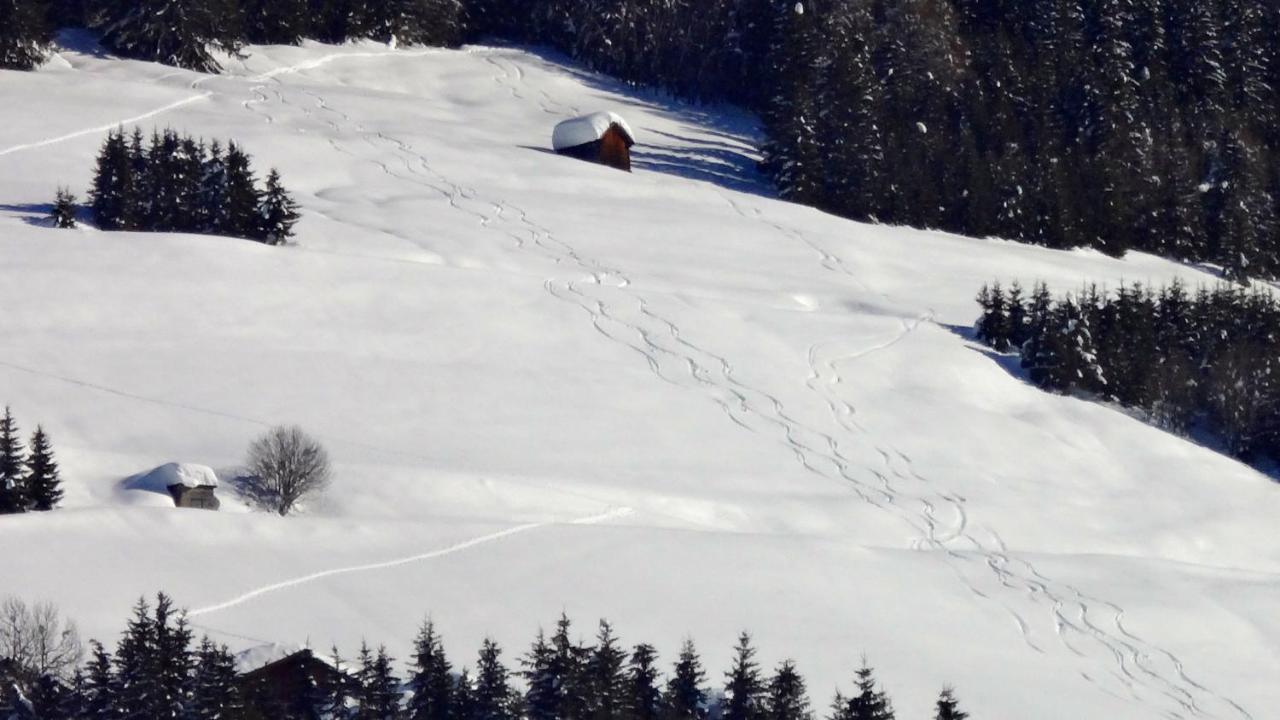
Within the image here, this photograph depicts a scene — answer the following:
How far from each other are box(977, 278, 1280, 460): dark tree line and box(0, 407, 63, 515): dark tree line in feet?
69.4

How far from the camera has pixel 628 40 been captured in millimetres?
Result: 68500

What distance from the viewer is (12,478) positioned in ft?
95.1

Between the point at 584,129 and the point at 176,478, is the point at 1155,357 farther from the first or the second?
the point at 176,478

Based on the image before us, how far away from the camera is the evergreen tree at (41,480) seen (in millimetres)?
29094

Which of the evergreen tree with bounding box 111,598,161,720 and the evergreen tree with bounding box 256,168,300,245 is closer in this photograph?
the evergreen tree with bounding box 111,598,161,720

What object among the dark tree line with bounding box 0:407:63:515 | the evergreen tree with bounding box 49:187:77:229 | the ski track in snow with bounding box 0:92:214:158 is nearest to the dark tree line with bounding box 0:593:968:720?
the dark tree line with bounding box 0:407:63:515

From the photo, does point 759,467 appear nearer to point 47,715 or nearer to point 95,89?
point 47,715

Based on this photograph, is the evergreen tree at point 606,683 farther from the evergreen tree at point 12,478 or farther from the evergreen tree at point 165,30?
the evergreen tree at point 165,30

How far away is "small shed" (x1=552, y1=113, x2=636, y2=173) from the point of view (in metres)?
55.5

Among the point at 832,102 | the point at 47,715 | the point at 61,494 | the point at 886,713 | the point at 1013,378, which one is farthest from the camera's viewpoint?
the point at 832,102

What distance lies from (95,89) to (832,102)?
1989 centimetres

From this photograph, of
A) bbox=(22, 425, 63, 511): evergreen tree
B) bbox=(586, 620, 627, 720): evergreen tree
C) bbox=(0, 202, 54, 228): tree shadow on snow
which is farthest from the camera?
bbox=(0, 202, 54, 228): tree shadow on snow

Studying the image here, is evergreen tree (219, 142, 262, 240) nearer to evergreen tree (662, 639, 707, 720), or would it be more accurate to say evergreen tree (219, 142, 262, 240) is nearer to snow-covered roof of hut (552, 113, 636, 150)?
snow-covered roof of hut (552, 113, 636, 150)

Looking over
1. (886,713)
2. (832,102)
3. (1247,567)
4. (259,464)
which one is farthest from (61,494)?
(832,102)
